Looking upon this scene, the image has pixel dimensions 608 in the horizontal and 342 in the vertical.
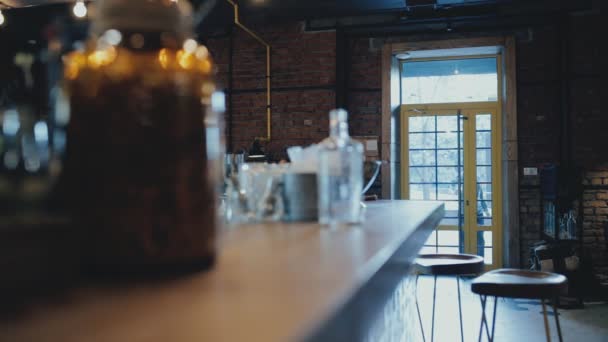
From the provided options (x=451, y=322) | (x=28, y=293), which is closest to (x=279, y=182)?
(x=28, y=293)

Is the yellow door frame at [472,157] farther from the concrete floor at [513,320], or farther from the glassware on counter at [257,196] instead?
the glassware on counter at [257,196]

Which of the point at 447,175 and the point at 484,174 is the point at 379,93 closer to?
the point at 447,175

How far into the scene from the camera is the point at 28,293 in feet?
1.58

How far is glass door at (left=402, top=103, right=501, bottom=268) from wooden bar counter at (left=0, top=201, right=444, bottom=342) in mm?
6481

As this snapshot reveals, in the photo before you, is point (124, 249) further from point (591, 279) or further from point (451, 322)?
point (591, 279)

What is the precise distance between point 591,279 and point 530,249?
2.56 feet

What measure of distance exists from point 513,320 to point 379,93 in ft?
10.6

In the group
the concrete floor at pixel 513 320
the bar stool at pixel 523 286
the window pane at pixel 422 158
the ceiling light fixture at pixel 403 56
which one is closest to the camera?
the bar stool at pixel 523 286

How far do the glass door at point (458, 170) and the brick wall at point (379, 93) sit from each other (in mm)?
503

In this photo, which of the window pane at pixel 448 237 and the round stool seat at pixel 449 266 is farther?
the window pane at pixel 448 237

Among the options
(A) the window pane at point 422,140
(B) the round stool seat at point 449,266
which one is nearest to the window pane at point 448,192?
(A) the window pane at point 422,140

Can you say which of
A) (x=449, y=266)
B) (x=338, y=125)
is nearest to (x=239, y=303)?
(x=338, y=125)

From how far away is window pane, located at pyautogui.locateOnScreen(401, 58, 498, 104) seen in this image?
278 inches

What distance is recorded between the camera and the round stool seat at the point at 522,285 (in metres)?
2.16
